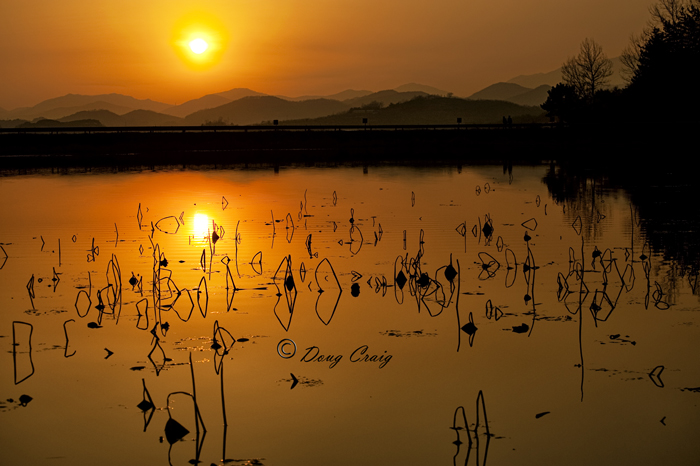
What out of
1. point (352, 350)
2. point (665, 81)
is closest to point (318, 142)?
point (665, 81)

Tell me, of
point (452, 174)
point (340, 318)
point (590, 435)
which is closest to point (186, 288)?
point (340, 318)

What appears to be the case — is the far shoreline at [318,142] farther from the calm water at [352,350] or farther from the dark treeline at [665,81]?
the calm water at [352,350]

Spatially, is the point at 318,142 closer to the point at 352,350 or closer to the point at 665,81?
the point at 665,81

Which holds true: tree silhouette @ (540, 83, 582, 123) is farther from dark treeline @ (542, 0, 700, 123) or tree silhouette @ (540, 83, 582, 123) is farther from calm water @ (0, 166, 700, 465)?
calm water @ (0, 166, 700, 465)

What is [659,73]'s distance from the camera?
62750 mm

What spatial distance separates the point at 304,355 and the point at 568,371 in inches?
110

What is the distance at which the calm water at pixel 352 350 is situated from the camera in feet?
19.1

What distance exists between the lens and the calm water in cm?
581

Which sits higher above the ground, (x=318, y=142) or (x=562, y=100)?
(x=562, y=100)

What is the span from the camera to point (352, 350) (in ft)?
26.3

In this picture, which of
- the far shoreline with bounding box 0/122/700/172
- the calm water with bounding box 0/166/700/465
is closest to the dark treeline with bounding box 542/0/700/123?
the far shoreline with bounding box 0/122/700/172

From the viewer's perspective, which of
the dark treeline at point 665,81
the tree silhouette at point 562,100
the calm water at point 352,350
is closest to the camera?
the calm water at point 352,350

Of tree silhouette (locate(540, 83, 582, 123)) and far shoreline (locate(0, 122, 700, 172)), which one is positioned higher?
tree silhouette (locate(540, 83, 582, 123))

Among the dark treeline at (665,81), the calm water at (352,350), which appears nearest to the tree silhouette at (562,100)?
the dark treeline at (665,81)
